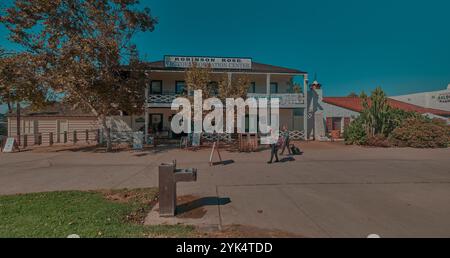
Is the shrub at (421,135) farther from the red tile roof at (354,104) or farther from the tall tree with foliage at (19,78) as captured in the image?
the tall tree with foliage at (19,78)

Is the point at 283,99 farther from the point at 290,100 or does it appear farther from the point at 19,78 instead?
the point at 19,78

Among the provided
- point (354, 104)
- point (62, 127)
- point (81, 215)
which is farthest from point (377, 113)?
point (62, 127)

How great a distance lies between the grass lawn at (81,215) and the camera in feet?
11.2

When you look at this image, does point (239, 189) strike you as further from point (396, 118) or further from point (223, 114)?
point (396, 118)

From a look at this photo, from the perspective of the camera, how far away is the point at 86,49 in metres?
11.5

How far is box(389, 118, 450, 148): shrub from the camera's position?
50.3ft

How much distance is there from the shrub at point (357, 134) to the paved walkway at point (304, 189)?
6784 mm

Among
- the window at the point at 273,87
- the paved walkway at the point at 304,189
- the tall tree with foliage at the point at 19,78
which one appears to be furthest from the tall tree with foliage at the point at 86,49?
the window at the point at 273,87

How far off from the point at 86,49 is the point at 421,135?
69.8 ft

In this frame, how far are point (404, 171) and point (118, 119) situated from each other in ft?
66.5

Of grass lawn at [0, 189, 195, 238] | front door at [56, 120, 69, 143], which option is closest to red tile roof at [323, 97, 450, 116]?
grass lawn at [0, 189, 195, 238]

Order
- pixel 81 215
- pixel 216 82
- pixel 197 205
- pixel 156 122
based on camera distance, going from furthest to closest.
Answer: pixel 156 122
pixel 216 82
pixel 197 205
pixel 81 215

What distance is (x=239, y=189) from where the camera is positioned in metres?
6.02
